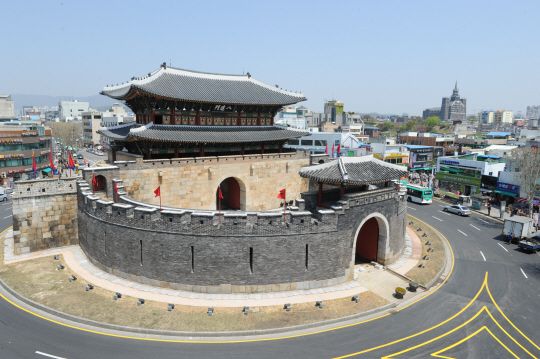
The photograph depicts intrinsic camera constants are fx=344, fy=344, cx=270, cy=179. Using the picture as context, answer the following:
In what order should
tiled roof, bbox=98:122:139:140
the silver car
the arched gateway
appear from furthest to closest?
the silver car, tiled roof, bbox=98:122:139:140, the arched gateway

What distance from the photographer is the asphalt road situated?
17.6 m

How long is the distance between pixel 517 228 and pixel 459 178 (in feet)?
82.4

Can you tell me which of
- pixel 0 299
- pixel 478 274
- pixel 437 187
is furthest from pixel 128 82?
pixel 437 187

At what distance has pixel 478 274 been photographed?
27.8 m

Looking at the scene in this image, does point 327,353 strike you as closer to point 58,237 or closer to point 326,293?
point 326,293

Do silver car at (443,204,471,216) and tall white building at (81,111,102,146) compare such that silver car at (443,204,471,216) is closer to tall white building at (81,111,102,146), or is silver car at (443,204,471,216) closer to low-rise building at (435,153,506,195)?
low-rise building at (435,153,506,195)

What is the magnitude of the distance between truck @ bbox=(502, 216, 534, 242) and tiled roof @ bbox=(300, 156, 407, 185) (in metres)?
17.2

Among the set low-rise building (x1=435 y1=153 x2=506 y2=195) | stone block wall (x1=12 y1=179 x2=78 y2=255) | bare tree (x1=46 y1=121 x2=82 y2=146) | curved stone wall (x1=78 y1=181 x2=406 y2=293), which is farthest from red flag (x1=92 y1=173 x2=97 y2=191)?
bare tree (x1=46 y1=121 x2=82 y2=146)

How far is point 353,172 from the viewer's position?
25797 millimetres

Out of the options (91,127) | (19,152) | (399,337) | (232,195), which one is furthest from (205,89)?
(91,127)

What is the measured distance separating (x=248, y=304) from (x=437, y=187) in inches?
2060

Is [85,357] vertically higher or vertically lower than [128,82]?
lower

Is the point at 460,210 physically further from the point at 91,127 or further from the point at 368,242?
the point at 91,127

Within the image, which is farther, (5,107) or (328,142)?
(5,107)
